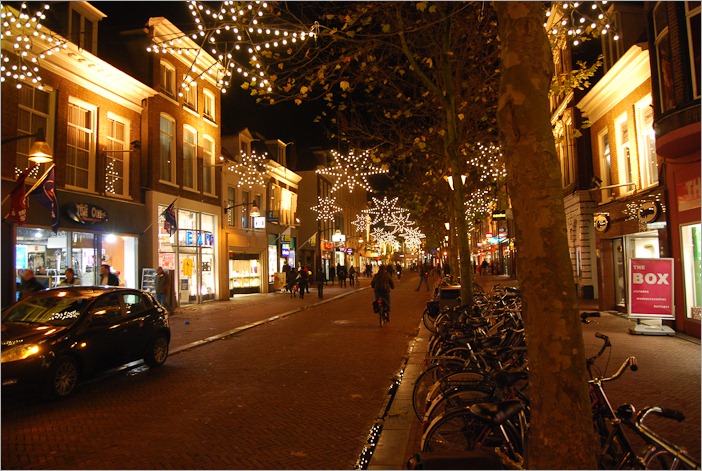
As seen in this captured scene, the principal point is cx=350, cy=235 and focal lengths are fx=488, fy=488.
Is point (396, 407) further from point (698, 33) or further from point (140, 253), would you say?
point (140, 253)

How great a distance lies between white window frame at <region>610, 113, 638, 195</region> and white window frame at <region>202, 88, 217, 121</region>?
18187 millimetres

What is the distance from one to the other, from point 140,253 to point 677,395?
18.0 m

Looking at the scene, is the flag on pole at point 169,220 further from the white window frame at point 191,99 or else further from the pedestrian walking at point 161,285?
the white window frame at point 191,99

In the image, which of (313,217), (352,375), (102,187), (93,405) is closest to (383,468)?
(352,375)

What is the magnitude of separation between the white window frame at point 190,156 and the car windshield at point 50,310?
14.8 meters

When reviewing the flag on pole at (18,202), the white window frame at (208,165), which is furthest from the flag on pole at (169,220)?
the flag on pole at (18,202)

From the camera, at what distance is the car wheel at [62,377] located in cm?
695

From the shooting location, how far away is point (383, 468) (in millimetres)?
4609

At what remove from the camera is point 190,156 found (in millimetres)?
23172

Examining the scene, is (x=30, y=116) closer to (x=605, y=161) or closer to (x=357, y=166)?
(x=357, y=166)

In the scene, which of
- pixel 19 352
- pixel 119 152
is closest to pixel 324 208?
pixel 119 152

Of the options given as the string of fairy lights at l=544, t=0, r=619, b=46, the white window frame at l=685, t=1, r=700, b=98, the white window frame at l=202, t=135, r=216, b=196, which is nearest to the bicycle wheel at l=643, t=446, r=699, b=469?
the string of fairy lights at l=544, t=0, r=619, b=46

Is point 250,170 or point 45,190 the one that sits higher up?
point 250,170

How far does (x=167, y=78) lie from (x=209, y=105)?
3.80 metres
